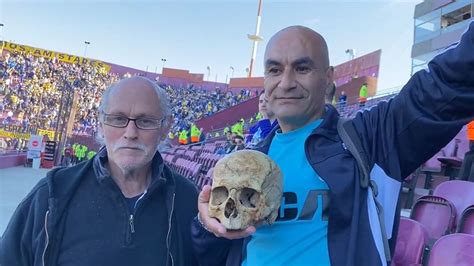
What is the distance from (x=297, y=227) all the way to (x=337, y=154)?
0.26m

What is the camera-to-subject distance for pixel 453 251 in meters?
1.74

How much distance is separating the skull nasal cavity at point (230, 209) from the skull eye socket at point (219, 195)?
3 centimetres

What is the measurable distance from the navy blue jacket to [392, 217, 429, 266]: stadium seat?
0.99 m

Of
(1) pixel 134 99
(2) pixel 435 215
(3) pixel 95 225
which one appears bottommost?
(3) pixel 95 225

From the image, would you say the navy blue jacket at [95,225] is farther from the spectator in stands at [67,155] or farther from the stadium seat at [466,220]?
the spectator in stands at [67,155]

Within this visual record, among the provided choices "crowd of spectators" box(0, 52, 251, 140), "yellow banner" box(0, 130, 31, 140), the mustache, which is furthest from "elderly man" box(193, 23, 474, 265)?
"crowd of spectators" box(0, 52, 251, 140)

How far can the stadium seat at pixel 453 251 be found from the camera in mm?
1694

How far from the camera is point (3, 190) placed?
24.1ft

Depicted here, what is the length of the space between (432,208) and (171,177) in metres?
1.92

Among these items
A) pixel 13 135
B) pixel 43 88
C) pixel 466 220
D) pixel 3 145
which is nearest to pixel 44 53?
pixel 43 88

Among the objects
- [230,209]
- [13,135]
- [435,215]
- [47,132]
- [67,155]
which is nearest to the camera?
[230,209]

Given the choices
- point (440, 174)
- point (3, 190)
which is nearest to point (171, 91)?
point (3, 190)

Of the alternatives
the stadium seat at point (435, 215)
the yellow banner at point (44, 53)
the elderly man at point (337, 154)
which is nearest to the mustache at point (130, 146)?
the elderly man at point (337, 154)

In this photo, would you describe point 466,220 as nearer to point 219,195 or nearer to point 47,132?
point 219,195
